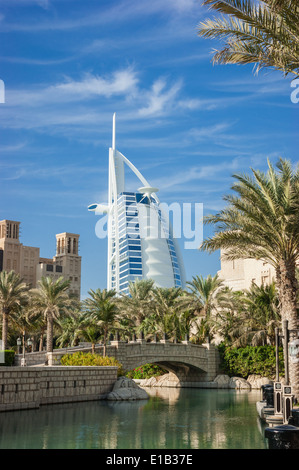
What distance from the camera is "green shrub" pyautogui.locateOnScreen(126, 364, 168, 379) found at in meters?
52.1

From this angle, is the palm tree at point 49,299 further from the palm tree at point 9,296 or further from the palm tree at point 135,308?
the palm tree at point 135,308

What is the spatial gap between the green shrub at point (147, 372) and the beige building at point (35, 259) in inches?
3048

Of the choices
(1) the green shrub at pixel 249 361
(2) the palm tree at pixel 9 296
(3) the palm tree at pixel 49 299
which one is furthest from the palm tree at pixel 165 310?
(2) the palm tree at pixel 9 296

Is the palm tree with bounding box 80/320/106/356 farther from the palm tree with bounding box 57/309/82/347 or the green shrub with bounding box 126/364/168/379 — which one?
the green shrub with bounding box 126/364/168/379

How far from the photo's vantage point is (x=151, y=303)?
50.7m

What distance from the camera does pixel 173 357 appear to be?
43.6 meters

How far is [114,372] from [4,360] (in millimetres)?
6153

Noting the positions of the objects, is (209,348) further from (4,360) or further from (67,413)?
(67,413)

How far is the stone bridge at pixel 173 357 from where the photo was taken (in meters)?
37.8

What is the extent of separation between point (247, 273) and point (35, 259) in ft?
289

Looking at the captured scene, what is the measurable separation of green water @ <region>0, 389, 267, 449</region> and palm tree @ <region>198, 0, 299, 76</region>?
10.2 meters

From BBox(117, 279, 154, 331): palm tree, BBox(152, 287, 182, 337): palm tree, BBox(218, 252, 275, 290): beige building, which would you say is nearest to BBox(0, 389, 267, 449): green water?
BBox(152, 287, 182, 337): palm tree

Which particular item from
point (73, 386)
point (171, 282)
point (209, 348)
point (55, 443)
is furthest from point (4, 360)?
point (171, 282)

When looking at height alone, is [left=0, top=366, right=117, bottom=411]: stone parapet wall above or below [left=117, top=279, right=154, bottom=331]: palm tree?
below
